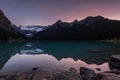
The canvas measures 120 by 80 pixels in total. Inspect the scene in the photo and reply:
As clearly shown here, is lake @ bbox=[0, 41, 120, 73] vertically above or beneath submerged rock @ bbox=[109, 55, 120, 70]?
beneath

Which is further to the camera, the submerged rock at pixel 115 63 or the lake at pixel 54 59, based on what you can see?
the lake at pixel 54 59

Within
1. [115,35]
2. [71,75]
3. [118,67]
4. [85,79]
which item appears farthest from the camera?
[115,35]

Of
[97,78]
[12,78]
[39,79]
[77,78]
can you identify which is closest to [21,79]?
[12,78]

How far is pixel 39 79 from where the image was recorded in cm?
1627

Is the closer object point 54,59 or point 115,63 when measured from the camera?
point 115,63

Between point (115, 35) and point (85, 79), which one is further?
point (115, 35)

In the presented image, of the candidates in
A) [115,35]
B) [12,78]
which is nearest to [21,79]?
[12,78]

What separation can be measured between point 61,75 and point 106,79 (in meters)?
3.83

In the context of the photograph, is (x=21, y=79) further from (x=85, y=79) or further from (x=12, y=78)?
(x=85, y=79)

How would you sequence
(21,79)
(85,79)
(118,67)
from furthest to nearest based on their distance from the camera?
(118,67)
(85,79)
(21,79)

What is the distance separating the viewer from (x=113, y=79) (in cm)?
1573

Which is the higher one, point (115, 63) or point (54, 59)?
point (115, 63)

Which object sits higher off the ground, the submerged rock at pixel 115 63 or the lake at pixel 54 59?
the submerged rock at pixel 115 63

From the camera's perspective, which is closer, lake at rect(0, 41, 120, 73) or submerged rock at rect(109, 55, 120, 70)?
submerged rock at rect(109, 55, 120, 70)
